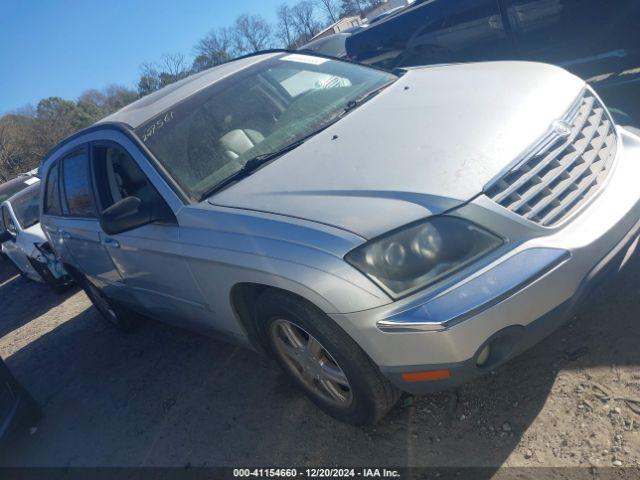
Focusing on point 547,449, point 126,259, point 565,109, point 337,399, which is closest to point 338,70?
point 565,109

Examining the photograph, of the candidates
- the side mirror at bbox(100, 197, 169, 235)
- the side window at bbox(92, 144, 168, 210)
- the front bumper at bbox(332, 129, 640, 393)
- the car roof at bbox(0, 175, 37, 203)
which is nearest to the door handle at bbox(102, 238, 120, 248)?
the side window at bbox(92, 144, 168, 210)

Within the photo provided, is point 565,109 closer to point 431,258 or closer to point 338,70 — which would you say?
point 431,258

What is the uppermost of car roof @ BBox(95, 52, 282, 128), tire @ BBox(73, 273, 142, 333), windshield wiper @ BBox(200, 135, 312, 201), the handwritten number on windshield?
car roof @ BBox(95, 52, 282, 128)

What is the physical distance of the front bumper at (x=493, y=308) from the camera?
202 centimetres

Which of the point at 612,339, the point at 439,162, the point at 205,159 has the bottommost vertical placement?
the point at 612,339

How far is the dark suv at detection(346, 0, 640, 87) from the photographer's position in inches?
215

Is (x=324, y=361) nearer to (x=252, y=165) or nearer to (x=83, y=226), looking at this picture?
(x=252, y=165)

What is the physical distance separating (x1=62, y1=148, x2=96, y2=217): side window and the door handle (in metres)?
0.29

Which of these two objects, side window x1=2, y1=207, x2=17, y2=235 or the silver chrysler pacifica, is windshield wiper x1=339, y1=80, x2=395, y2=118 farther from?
side window x1=2, y1=207, x2=17, y2=235

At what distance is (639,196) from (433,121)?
3.27ft

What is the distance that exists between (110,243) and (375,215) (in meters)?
2.24

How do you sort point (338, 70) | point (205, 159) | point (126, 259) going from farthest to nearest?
1. point (338, 70)
2. point (126, 259)
3. point (205, 159)

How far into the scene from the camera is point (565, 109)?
8.48ft

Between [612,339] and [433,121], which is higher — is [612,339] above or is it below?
below
